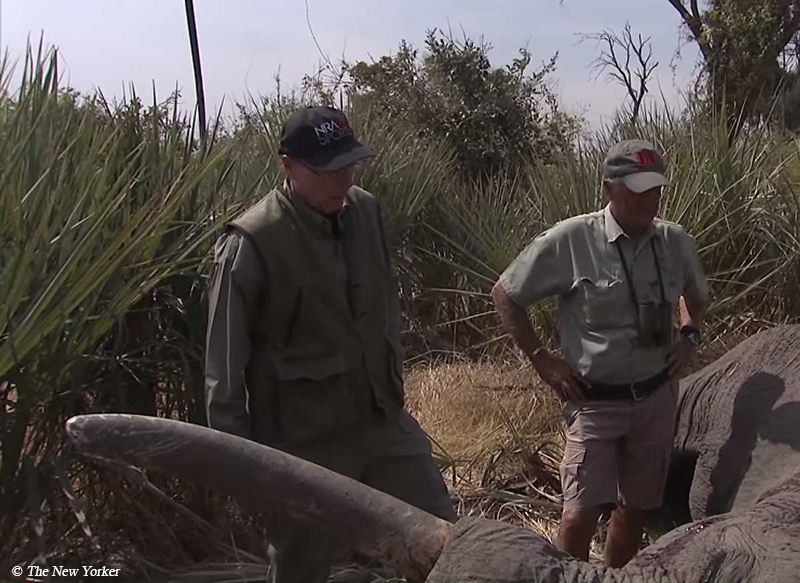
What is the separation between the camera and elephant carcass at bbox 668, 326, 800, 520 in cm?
340

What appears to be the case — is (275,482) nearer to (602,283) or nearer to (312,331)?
(312,331)

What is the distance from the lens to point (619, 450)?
146 inches

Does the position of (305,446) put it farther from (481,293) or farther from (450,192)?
(450,192)

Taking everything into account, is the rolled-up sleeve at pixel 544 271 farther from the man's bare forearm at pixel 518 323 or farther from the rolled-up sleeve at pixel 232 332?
the rolled-up sleeve at pixel 232 332

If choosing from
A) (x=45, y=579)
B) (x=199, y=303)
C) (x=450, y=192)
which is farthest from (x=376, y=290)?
(x=450, y=192)

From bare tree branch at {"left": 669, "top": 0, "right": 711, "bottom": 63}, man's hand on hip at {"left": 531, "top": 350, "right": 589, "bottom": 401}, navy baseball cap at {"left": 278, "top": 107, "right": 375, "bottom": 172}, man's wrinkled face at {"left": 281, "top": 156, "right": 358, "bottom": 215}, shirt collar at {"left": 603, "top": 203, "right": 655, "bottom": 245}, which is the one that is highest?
bare tree branch at {"left": 669, "top": 0, "right": 711, "bottom": 63}

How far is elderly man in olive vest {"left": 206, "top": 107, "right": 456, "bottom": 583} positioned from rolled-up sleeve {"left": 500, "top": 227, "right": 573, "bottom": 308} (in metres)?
0.65

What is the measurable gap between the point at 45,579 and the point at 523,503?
2513 mm

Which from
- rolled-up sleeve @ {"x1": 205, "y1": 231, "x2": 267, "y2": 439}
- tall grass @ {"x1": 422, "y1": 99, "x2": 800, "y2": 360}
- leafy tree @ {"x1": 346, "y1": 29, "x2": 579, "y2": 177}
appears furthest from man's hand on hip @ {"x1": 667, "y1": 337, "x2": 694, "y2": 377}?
leafy tree @ {"x1": 346, "y1": 29, "x2": 579, "y2": 177}

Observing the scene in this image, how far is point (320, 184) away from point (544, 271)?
107 centimetres

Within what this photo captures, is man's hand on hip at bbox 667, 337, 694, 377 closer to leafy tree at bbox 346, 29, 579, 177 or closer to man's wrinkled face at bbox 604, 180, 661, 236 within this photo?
man's wrinkled face at bbox 604, 180, 661, 236

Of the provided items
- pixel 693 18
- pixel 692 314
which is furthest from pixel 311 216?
pixel 693 18

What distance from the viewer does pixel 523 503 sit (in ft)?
15.7

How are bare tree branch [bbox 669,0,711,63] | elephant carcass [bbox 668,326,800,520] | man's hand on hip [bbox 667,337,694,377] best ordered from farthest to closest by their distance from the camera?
1. bare tree branch [bbox 669,0,711,63]
2. man's hand on hip [bbox 667,337,694,377]
3. elephant carcass [bbox 668,326,800,520]
